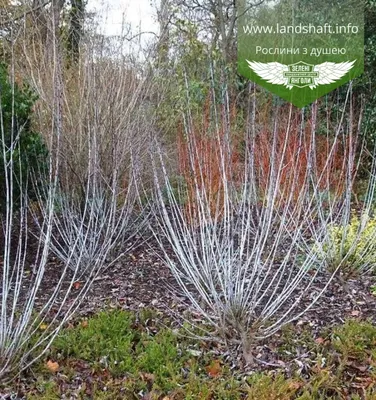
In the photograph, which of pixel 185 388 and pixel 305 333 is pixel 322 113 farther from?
pixel 185 388

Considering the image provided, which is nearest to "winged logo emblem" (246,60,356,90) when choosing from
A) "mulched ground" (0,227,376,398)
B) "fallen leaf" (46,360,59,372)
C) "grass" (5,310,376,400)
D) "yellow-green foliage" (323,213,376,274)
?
"yellow-green foliage" (323,213,376,274)

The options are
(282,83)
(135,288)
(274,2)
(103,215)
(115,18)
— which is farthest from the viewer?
(274,2)

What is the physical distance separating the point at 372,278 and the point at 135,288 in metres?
1.97

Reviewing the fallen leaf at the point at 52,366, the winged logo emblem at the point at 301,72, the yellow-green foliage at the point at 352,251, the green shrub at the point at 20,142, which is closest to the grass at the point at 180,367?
the fallen leaf at the point at 52,366

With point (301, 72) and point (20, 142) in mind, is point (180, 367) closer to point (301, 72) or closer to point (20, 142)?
point (20, 142)

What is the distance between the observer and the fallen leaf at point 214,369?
8.11 feet

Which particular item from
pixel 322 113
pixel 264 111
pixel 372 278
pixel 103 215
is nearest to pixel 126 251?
pixel 103 215

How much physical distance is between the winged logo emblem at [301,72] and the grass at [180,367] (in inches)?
161

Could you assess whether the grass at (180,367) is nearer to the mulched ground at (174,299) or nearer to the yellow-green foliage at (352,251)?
the mulched ground at (174,299)

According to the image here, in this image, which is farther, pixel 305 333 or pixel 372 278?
pixel 372 278

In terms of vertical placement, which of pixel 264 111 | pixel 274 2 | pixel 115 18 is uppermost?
pixel 274 2

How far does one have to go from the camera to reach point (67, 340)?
2680 millimetres

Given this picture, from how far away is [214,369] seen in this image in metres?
2.50

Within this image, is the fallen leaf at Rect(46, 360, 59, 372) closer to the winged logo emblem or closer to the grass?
the grass
